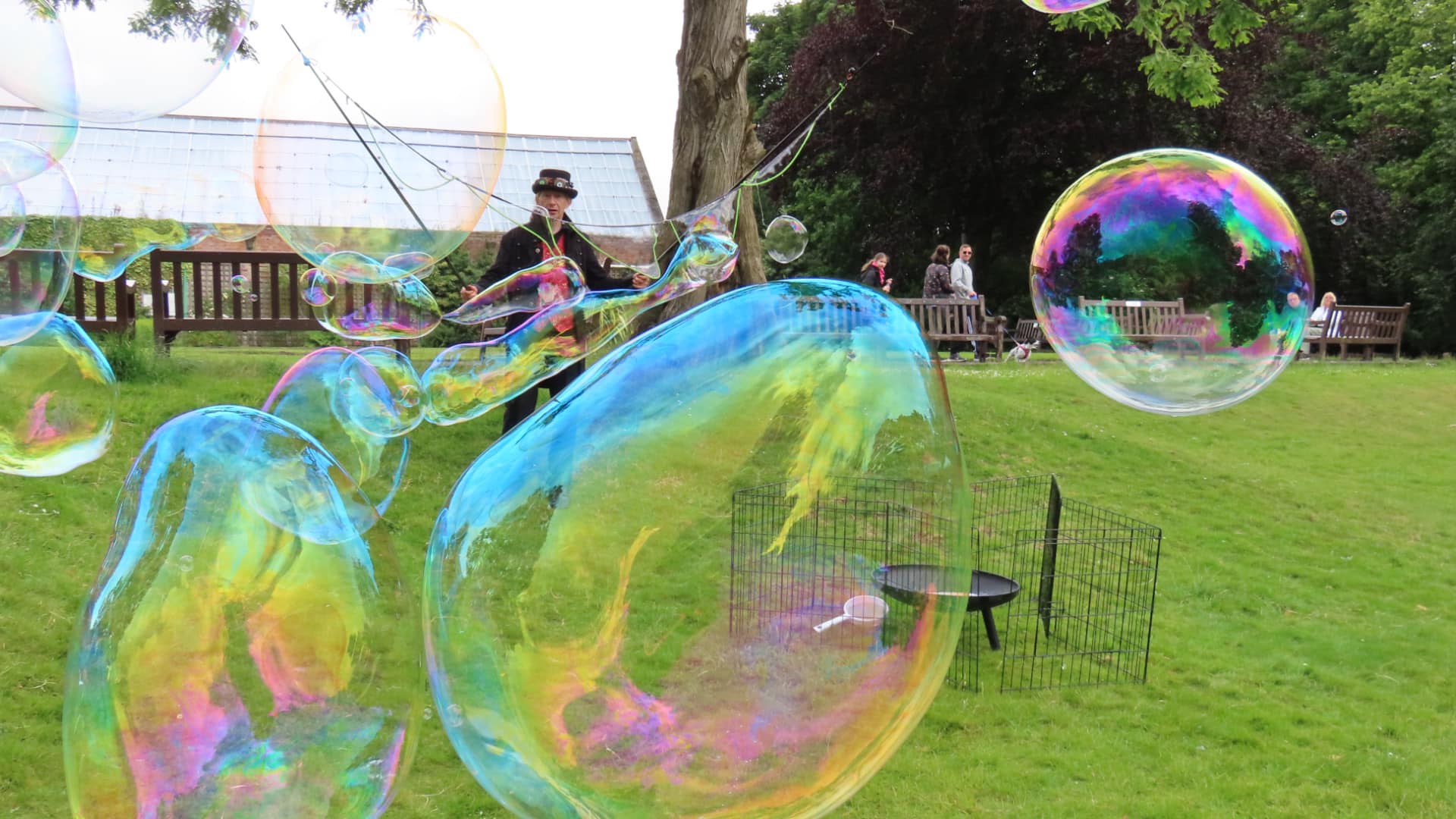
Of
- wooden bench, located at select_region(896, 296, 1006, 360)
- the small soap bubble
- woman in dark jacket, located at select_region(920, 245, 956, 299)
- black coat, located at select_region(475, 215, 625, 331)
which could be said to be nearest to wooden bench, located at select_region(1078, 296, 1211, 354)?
black coat, located at select_region(475, 215, 625, 331)

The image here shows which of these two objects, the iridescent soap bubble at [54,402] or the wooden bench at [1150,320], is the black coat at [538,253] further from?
the wooden bench at [1150,320]

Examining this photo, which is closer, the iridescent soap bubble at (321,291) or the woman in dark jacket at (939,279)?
the iridescent soap bubble at (321,291)

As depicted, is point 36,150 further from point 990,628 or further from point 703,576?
point 990,628

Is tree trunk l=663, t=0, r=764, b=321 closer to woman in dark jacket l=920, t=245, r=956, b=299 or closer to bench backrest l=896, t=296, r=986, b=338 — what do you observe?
bench backrest l=896, t=296, r=986, b=338

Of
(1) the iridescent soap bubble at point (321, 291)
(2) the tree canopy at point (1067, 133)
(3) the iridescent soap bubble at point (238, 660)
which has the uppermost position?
(2) the tree canopy at point (1067, 133)

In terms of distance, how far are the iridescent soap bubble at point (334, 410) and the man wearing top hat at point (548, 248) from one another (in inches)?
36.1

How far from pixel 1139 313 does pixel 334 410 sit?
3308mm

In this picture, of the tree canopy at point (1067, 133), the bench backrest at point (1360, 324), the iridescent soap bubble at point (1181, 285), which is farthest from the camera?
the tree canopy at point (1067, 133)

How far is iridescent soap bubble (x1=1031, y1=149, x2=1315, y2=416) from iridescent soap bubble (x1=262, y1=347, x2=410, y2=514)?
2818mm

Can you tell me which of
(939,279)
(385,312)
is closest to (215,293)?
(385,312)

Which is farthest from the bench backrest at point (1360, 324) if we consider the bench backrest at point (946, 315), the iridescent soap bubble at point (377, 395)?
the iridescent soap bubble at point (377, 395)

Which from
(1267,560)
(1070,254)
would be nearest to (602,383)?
(1070,254)

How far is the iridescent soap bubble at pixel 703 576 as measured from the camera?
6.80 ft

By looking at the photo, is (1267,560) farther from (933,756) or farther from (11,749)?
(11,749)
